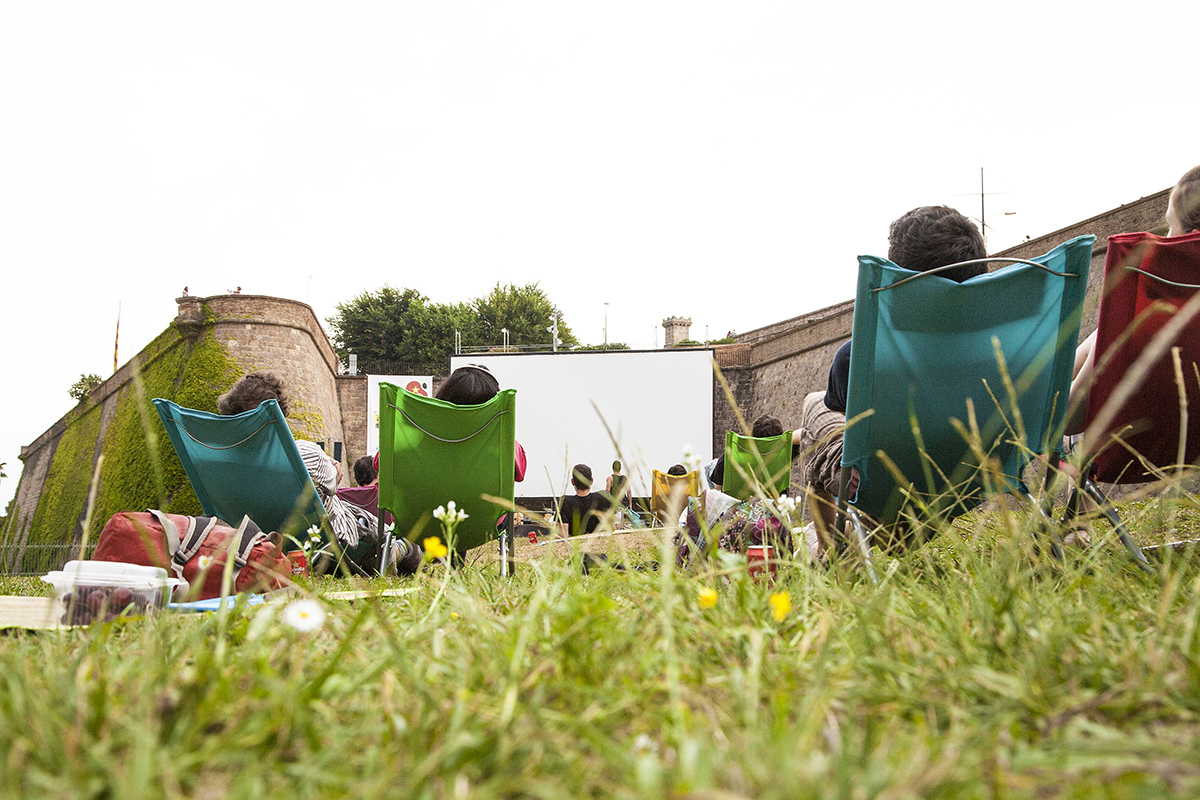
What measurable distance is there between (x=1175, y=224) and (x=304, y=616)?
2214 millimetres

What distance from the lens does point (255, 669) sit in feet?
2.12

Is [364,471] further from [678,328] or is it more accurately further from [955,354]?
[678,328]

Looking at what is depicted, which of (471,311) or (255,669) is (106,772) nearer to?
(255,669)

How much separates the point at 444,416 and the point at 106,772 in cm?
278

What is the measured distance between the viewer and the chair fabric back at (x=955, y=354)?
171 cm

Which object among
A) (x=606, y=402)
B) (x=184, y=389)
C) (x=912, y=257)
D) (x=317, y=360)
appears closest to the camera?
(x=912, y=257)

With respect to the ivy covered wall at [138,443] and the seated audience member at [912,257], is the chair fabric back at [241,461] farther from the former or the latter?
the ivy covered wall at [138,443]

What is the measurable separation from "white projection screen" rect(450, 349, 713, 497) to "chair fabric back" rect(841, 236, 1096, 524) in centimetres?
1578

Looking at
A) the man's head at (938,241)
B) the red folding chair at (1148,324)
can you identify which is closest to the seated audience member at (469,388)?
the man's head at (938,241)

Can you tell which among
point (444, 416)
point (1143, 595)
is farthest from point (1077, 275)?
point (444, 416)

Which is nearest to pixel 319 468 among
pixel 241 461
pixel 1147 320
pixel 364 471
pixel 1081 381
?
pixel 241 461

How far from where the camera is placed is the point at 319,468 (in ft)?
10.6

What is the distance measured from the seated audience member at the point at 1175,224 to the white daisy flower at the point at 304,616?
1.74m

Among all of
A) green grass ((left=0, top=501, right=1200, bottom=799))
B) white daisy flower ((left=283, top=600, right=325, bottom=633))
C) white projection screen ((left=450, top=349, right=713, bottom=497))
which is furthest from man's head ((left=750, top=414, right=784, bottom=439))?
white projection screen ((left=450, top=349, right=713, bottom=497))
